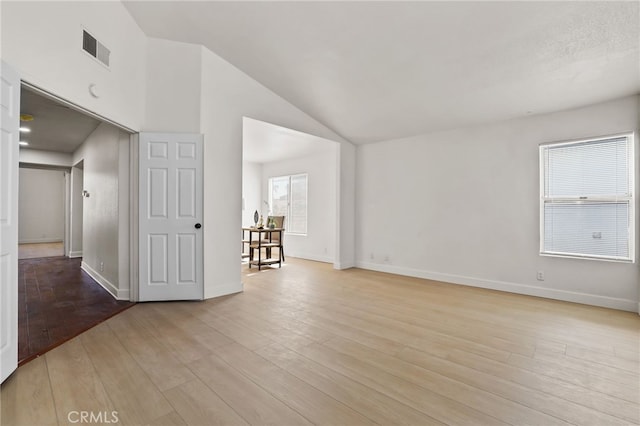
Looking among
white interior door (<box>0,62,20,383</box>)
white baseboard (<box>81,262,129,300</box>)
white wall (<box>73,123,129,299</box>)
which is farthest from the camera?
white wall (<box>73,123,129,299</box>)

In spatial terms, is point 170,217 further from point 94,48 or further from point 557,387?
point 557,387

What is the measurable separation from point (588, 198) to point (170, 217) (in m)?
5.37

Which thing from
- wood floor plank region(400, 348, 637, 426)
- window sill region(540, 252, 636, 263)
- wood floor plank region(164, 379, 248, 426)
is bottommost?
wood floor plank region(400, 348, 637, 426)

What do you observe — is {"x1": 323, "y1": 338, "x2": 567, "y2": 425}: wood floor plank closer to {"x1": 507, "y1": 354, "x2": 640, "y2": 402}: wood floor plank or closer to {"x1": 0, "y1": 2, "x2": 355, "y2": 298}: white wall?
{"x1": 507, "y1": 354, "x2": 640, "y2": 402}: wood floor plank

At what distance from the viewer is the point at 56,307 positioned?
11.5 feet

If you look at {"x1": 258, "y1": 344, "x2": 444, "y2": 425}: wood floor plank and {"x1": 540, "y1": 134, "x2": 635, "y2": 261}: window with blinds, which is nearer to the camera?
{"x1": 258, "y1": 344, "x2": 444, "y2": 425}: wood floor plank

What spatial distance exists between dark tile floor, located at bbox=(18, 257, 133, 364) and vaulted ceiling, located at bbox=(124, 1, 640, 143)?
3369 mm

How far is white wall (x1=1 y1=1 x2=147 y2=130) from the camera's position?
2.11 metres

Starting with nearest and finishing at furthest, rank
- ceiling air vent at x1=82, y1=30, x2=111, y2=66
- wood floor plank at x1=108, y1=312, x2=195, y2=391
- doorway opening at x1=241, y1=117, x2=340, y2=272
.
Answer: wood floor plank at x1=108, y1=312, x2=195, y2=391 → ceiling air vent at x1=82, y1=30, x2=111, y2=66 → doorway opening at x1=241, y1=117, x2=340, y2=272

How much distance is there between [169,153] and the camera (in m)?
3.77

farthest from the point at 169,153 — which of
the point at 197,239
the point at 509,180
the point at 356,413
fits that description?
the point at 509,180

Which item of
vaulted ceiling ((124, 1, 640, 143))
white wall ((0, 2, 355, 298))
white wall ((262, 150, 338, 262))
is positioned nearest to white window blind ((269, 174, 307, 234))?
white wall ((262, 150, 338, 262))

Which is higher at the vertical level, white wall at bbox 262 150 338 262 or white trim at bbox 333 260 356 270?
white wall at bbox 262 150 338 262

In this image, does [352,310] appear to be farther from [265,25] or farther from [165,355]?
[265,25]
